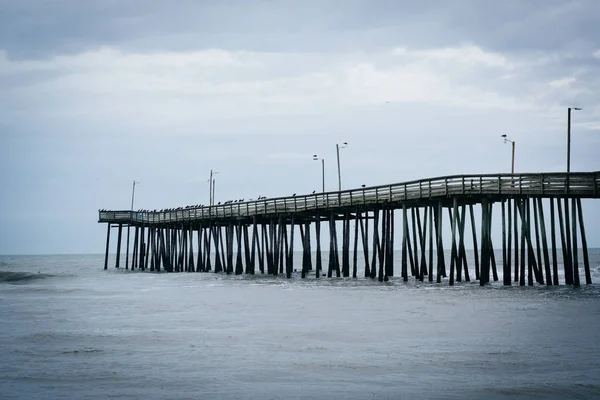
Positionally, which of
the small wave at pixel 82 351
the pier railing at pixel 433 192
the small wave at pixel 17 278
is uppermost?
the pier railing at pixel 433 192

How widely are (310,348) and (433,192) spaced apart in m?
21.0

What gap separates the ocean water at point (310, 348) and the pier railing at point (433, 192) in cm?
435

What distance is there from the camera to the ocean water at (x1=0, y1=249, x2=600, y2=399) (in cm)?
1297

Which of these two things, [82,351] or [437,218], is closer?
[82,351]

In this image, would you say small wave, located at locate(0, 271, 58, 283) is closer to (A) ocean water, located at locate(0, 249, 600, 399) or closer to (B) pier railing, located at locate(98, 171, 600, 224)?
(B) pier railing, located at locate(98, 171, 600, 224)

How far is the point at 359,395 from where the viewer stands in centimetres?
1241

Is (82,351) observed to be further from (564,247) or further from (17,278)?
(17,278)

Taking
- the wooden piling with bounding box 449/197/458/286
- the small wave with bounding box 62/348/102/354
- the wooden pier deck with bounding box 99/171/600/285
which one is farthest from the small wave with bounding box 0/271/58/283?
the small wave with bounding box 62/348/102/354

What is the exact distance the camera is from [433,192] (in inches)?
1460

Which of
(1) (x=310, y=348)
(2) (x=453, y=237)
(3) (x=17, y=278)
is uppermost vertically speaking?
(2) (x=453, y=237)

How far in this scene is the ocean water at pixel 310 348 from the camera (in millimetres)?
12969

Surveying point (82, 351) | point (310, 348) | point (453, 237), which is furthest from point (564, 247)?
point (82, 351)

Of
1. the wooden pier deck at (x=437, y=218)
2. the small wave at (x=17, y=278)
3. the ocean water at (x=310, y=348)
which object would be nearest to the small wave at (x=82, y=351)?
the ocean water at (x=310, y=348)

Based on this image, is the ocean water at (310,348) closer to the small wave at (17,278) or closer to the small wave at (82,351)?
the small wave at (82,351)
